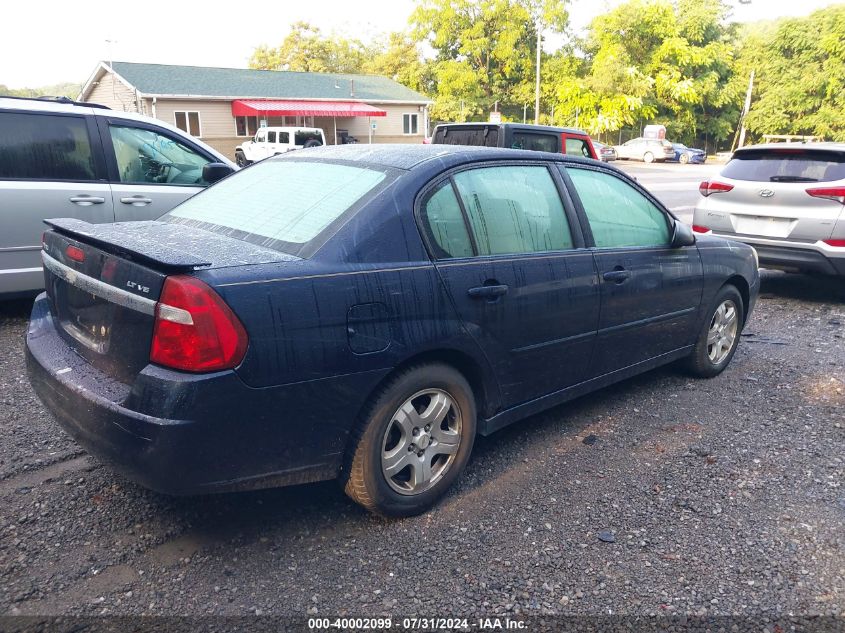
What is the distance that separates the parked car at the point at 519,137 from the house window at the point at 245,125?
28243 millimetres

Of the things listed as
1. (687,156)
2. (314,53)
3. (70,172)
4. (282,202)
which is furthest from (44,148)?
(314,53)

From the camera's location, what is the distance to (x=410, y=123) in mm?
44281

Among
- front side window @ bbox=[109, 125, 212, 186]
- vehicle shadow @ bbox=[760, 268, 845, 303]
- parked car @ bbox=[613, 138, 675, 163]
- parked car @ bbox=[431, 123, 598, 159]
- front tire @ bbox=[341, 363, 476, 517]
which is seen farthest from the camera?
parked car @ bbox=[613, 138, 675, 163]

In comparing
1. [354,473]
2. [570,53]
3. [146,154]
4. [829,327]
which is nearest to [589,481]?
[354,473]

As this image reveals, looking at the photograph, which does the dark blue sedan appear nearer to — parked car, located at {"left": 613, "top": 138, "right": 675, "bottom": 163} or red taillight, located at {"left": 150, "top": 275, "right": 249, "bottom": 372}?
red taillight, located at {"left": 150, "top": 275, "right": 249, "bottom": 372}

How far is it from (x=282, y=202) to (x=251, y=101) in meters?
36.0

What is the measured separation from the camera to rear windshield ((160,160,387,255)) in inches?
116

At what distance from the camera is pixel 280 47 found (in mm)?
70812

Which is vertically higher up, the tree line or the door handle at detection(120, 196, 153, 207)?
the tree line

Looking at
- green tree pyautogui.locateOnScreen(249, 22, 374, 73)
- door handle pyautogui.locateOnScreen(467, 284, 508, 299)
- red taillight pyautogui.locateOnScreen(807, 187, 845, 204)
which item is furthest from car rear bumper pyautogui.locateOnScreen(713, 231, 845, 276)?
green tree pyautogui.locateOnScreen(249, 22, 374, 73)

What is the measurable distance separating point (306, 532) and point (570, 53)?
5518cm

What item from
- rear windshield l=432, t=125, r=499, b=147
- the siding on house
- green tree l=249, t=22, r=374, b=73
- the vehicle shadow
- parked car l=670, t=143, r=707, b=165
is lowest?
parked car l=670, t=143, r=707, b=165

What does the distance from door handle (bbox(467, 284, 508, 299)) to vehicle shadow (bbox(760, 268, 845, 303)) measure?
5.74m

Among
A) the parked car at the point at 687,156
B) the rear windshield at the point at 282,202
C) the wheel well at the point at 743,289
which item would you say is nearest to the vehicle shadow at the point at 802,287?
the wheel well at the point at 743,289
